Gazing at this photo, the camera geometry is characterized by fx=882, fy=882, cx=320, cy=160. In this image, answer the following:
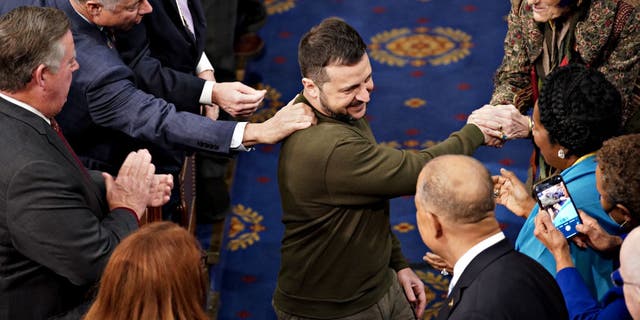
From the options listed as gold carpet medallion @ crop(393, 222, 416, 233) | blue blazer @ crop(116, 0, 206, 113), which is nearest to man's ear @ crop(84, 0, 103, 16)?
blue blazer @ crop(116, 0, 206, 113)

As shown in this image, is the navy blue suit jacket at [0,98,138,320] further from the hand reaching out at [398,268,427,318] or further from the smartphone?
the smartphone

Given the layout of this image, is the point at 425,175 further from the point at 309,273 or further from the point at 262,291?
the point at 262,291

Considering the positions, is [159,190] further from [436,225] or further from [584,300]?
[584,300]

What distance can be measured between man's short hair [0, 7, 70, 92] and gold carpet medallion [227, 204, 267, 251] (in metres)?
2.24

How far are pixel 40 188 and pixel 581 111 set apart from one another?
1643mm

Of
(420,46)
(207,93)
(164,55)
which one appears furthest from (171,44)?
(420,46)

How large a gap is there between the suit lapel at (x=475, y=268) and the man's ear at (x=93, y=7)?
1609 mm

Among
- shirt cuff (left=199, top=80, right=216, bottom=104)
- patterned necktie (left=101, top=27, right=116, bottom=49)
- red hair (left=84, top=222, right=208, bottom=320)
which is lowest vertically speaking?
red hair (left=84, top=222, right=208, bottom=320)

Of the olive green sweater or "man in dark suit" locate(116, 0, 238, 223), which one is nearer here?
the olive green sweater

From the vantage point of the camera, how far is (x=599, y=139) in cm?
275

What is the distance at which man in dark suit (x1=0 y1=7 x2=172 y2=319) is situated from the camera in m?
2.50

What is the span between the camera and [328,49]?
2750 mm

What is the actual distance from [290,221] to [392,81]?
306cm

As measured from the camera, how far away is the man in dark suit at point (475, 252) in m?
2.18
